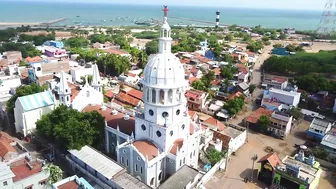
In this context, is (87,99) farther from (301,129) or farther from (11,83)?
(301,129)

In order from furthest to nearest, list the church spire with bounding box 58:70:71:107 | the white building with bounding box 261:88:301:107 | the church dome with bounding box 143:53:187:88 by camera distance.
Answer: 1. the white building with bounding box 261:88:301:107
2. the church spire with bounding box 58:70:71:107
3. the church dome with bounding box 143:53:187:88

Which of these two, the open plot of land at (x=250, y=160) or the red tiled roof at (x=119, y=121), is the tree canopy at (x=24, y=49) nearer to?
the red tiled roof at (x=119, y=121)

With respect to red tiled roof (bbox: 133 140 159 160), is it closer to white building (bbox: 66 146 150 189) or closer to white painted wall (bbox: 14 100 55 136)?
white building (bbox: 66 146 150 189)

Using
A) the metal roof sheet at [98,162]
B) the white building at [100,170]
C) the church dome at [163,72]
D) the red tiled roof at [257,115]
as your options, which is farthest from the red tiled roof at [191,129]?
the red tiled roof at [257,115]

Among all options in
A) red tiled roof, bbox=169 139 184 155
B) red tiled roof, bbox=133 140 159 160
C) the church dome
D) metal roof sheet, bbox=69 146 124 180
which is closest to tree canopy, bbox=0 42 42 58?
metal roof sheet, bbox=69 146 124 180

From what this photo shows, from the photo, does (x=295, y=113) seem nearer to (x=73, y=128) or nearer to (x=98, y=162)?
(x=98, y=162)

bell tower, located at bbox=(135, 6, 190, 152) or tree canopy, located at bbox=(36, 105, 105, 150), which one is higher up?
bell tower, located at bbox=(135, 6, 190, 152)

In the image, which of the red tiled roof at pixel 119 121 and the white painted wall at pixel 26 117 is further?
the white painted wall at pixel 26 117
